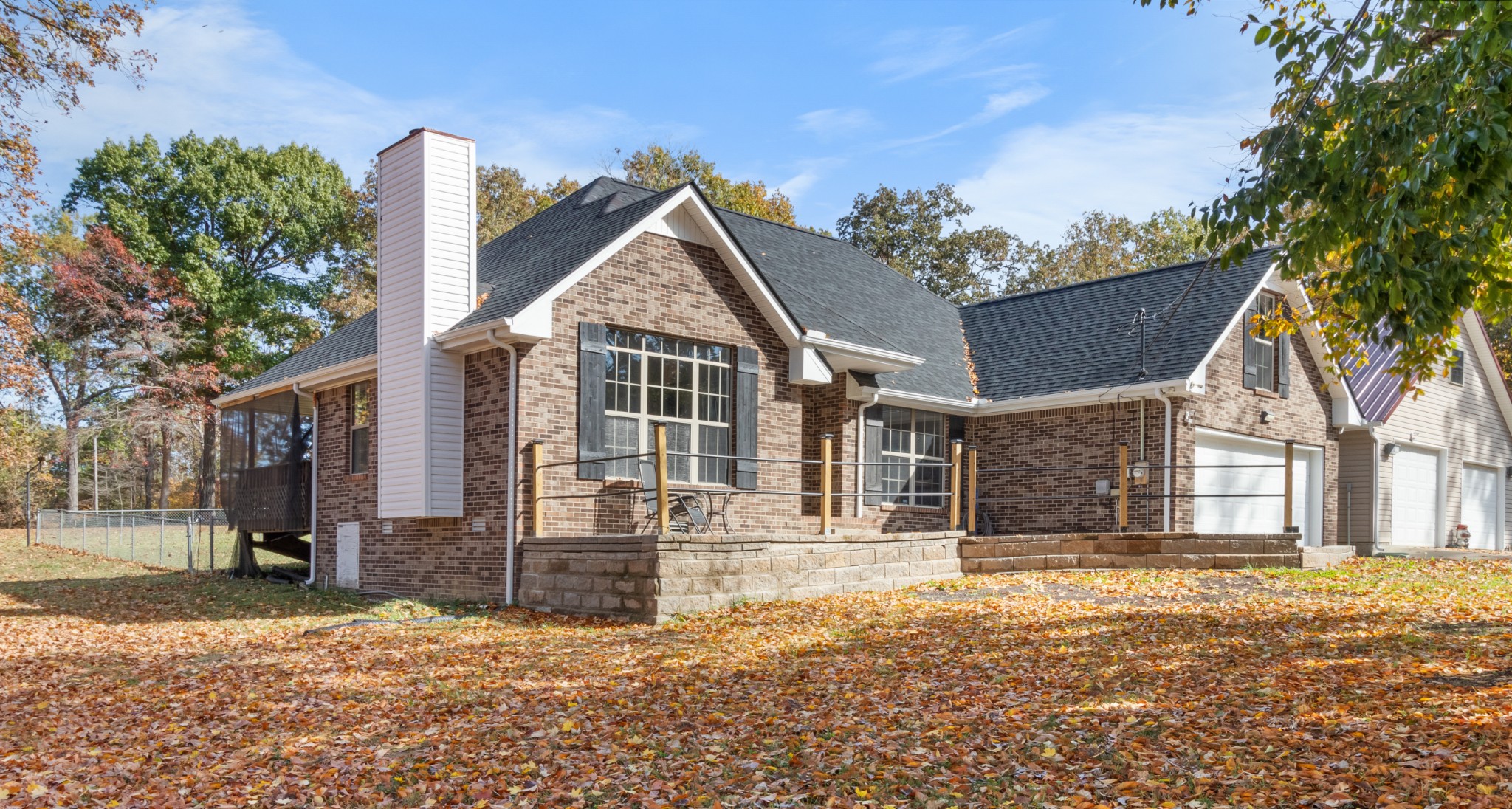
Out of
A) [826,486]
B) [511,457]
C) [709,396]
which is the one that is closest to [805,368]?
[709,396]

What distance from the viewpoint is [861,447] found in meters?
17.5

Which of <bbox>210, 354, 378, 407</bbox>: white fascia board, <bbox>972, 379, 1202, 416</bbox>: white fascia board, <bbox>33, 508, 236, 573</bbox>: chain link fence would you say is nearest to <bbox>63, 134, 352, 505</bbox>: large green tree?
Answer: <bbox>33, 508, 236, 573</bbox>: chain link fence

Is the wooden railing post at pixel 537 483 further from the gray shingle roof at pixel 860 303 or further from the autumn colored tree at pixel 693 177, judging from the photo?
the autumn colored tree at pixel 693 177

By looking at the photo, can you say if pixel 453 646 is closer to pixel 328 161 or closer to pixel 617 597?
pixel 617 597

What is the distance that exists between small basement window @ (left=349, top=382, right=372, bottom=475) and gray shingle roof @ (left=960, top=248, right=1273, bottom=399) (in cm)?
1001

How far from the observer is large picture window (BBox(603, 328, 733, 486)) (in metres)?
14.3

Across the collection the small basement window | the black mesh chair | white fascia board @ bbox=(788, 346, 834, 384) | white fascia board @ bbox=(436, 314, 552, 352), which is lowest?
the black mesh chair

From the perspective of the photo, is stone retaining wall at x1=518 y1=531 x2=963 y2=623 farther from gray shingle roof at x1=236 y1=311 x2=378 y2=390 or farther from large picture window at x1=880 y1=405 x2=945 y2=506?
gray shingle roof at x1=236 y1=311 x2=378 y2=390

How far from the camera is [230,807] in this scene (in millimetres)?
5879

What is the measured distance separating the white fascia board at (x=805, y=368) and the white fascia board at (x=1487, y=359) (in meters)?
15.3

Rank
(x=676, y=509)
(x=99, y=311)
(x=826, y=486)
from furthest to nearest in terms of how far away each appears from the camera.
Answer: (x=99, y=311)
(x=676, y=509)
(x=826, y=486)

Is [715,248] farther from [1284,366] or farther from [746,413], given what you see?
[1284,366]

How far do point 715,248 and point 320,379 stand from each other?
21.3 ft

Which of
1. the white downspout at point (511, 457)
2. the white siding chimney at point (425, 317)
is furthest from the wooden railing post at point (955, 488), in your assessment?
the white siding chimney at point (425, 317)
